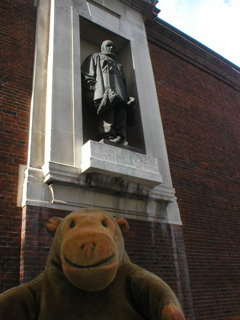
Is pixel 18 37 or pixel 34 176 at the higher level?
pixel 18 37

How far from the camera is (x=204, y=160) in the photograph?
7.39 metres

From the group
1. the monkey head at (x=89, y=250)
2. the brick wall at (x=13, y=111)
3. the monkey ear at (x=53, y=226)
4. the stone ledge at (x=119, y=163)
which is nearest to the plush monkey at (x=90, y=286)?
the monkey head at (x=89, y=250)

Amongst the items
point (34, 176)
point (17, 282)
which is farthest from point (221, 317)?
point (34, 176)

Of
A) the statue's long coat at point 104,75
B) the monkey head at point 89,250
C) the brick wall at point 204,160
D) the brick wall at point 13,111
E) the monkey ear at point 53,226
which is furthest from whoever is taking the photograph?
the brick wall at point 204,160

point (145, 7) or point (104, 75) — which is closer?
point (104, 75)

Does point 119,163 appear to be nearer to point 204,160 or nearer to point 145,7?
point 204,160

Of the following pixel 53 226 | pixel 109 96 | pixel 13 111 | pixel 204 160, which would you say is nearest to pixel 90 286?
pixel 53 226

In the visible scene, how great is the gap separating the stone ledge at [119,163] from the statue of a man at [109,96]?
0.52 metres

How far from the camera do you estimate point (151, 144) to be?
19.2 ft

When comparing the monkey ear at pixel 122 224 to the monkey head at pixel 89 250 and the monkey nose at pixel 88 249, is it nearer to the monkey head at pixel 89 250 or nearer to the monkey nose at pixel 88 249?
the monkey head at pixel 89 250

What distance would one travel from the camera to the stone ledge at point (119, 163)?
4.49m

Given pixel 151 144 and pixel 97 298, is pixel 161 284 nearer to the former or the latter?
pixel 97 298

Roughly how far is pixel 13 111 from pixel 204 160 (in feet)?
15.3

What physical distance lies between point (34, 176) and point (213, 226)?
4172mm
